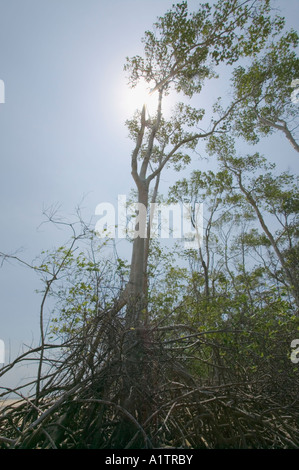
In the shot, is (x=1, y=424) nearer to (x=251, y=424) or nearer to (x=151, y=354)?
(x=151, y=354)

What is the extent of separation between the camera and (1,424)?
10.9 ft

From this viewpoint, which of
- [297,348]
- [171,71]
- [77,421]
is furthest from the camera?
[171,71]

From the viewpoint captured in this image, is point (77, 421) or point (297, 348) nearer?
point (77, 421)

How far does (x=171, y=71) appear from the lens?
8.24 metres

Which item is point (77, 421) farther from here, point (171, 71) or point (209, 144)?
point (209, 144)

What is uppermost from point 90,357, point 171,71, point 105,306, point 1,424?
point 171,71
